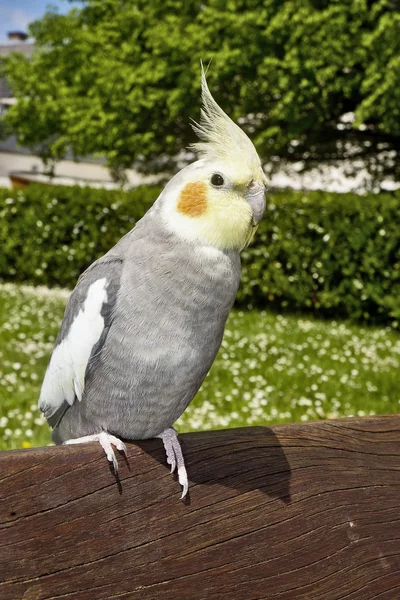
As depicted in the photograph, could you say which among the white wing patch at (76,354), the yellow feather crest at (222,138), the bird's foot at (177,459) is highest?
the yellow feather crest at (222,138)

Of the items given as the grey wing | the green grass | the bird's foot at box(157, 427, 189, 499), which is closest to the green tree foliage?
the green grass

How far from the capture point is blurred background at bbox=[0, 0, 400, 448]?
21.7 ft

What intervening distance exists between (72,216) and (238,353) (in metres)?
5.81

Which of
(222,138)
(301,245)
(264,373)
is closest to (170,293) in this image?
(222,138)

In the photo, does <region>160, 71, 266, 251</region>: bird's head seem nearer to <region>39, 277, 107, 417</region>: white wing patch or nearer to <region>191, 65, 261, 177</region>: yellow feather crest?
<region>191, 65, 261, 177</region>: yellow feather crest

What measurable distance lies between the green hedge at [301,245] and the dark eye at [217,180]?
808 centimetres

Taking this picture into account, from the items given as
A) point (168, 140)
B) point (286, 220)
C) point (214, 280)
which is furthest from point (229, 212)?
point (168, 140)

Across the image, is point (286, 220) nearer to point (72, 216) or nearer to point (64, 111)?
point (72, 216)

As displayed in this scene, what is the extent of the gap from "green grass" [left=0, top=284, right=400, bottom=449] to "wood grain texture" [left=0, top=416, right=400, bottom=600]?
3132 millimetres

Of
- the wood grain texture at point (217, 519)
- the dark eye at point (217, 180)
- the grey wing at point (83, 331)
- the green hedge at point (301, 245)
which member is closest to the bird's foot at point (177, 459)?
the wood grain texture at point (217, 519)

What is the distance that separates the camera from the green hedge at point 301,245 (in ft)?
32.8

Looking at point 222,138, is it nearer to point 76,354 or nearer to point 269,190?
point 76,354

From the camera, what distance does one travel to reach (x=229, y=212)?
1.96 meters

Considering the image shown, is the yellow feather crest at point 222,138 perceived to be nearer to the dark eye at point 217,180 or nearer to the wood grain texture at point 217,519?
the dark eye at point 217,180
